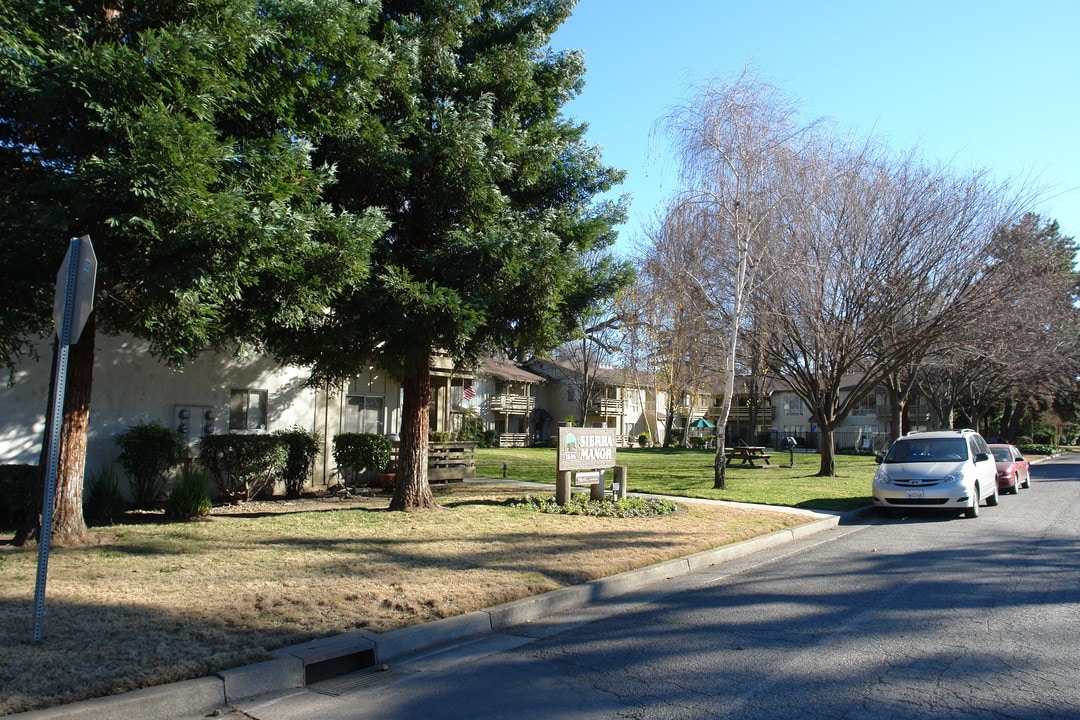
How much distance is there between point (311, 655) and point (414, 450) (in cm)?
724

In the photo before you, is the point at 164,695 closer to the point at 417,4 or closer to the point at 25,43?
the point at 25,43

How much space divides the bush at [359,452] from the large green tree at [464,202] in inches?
143

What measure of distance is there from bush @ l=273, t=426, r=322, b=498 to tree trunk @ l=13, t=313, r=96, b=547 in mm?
5867

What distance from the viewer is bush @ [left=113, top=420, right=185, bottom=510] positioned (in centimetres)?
1241

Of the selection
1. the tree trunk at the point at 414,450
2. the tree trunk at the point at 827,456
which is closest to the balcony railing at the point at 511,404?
the tree trunk at the point at 827,456

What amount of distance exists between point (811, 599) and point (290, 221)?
6.89 metres

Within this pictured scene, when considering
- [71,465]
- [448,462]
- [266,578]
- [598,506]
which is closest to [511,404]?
[448,462]

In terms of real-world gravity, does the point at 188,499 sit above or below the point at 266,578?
above

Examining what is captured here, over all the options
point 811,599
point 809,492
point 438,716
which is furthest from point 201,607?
point 809,492

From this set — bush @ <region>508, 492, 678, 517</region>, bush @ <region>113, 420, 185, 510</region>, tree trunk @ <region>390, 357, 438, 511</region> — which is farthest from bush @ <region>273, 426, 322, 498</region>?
bush @ <region>508, 492, 678, 517</region>

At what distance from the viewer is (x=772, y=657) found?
568 cm

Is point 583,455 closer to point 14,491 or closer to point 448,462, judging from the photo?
point 448,462

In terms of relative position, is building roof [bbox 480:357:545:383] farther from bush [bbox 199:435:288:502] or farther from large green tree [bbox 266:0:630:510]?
large green tree [bbox 266:0:630:510]

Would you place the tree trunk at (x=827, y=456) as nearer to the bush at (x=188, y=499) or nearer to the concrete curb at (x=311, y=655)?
the concrete curb at (x=311, y=655)
